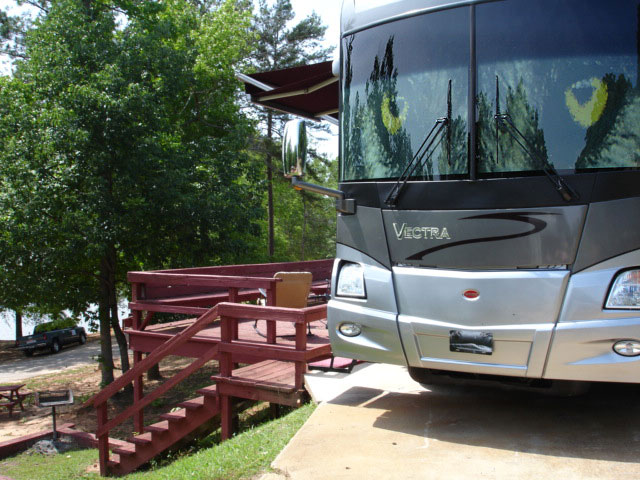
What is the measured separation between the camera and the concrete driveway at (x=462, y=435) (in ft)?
13.7

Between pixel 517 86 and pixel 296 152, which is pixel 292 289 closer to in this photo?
pixel 296 152

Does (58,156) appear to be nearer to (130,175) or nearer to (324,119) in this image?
(130,175)

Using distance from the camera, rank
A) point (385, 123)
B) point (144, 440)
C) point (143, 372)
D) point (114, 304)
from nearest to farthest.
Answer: point (385, 123)
point (144, 440)
point (143, 372)
point (114, 304)

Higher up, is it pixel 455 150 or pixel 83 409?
pixel 455 150

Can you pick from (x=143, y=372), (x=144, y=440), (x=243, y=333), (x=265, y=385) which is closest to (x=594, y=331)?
(x=265, y=385)

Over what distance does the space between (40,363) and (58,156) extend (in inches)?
574

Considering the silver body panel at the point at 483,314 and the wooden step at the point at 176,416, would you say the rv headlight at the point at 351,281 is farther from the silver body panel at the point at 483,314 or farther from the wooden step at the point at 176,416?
the wooden step at the point at 176,416

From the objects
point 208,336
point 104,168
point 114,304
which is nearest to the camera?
point 208,336

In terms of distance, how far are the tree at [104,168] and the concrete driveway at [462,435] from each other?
1196 cm

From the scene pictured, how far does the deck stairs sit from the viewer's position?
271 inches

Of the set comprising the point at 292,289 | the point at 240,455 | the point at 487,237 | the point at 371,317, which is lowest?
the point at 240,455

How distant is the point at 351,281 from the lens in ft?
16.9

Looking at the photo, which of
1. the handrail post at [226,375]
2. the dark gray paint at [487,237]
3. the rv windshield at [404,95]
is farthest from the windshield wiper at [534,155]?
the handrail post at [226,375]

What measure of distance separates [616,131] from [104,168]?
14970 millimetres
